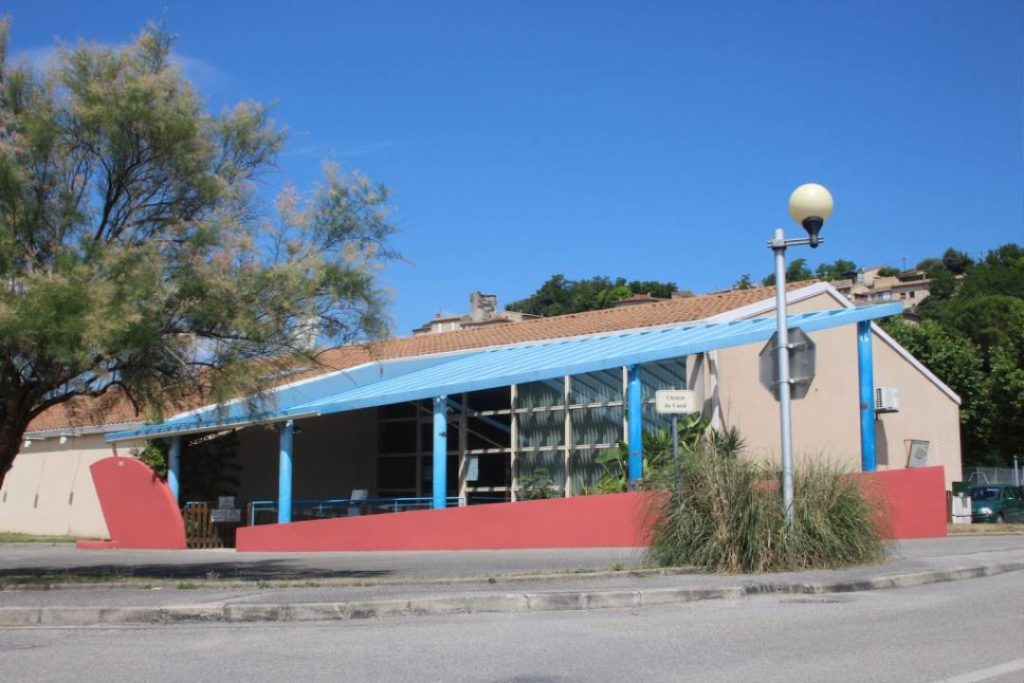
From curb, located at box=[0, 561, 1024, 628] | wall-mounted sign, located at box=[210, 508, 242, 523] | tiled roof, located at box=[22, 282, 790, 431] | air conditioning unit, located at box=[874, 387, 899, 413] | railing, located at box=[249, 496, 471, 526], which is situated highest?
tiled roof, located at box=[22, 282, 790, 431]

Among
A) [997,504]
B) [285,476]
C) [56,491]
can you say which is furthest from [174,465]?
[997,504]

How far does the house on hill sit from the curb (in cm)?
541

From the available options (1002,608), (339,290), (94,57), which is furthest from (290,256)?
(1002,608)

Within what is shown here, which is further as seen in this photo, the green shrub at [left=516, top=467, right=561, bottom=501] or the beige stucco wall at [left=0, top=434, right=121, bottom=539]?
the beige stucco wall at [left=0, top=434, right=121, bottom=539]

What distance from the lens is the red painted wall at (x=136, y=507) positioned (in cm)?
2238

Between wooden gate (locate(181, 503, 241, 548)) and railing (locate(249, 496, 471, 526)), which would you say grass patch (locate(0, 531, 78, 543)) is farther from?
railing (locate(249, 496, 471, 526))

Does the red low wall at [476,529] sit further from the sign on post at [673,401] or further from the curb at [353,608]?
the curb at [353,608]

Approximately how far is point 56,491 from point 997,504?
28.2m

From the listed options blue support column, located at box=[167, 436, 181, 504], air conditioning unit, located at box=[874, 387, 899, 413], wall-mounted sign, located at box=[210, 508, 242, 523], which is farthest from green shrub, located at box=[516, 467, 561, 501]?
air conditioning unit, located at box=[874, 387, 899, 413]

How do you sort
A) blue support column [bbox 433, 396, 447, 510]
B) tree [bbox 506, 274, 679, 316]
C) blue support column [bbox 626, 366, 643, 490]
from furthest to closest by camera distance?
tree [bbox 506, 274, 679, 316], blue support column [bbox 433, 396, 447, 510], blue support column [bbox 626, 366, 643, 490]

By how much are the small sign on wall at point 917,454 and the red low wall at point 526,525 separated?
866 centimetres

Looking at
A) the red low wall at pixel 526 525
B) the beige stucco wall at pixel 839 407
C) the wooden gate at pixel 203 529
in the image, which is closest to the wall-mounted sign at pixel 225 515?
the wooden gate at pixel 203 529

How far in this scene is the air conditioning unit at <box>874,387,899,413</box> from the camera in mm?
26219

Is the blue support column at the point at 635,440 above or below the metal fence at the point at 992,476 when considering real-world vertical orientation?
above
